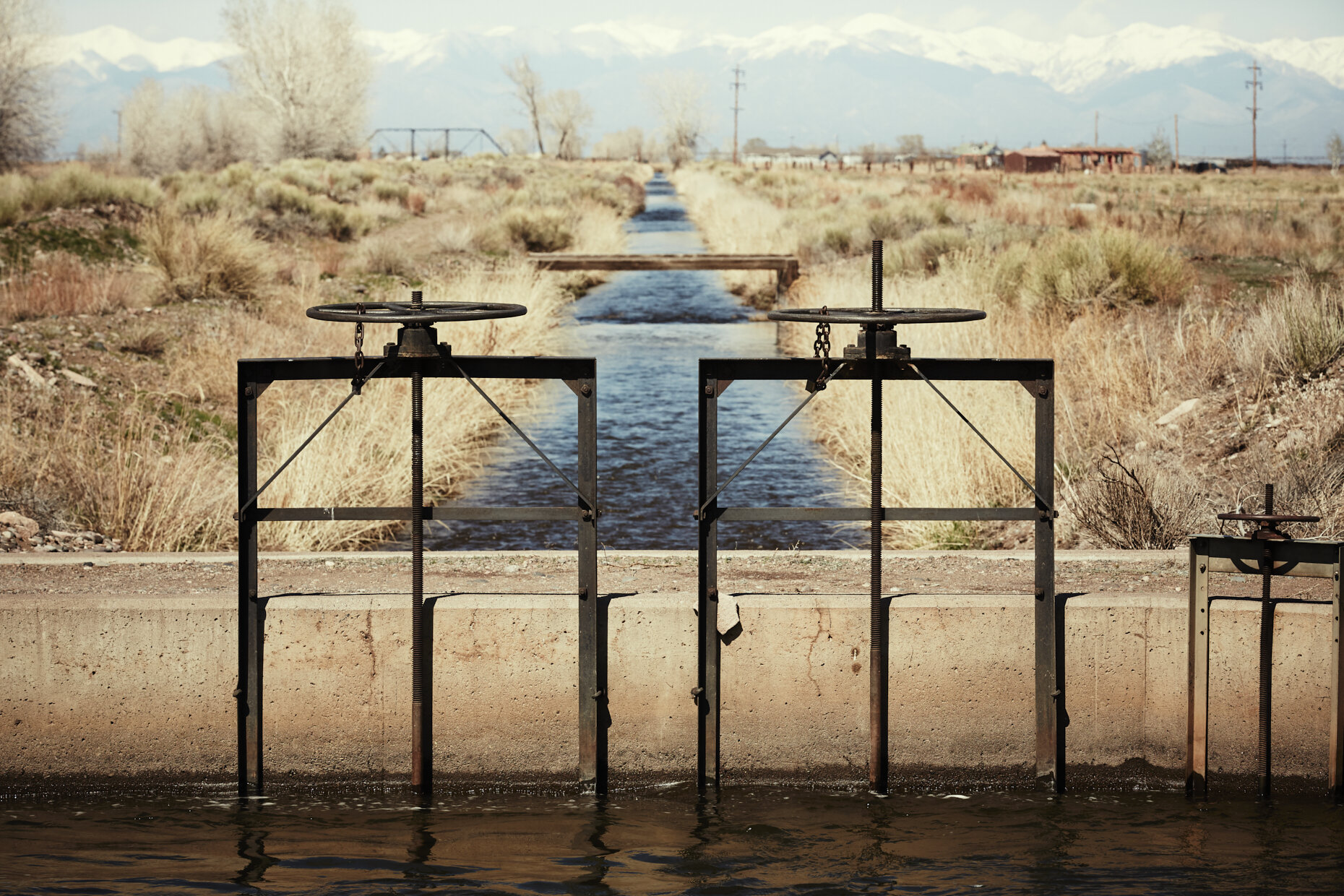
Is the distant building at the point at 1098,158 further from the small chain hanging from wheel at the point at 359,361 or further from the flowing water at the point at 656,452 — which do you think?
the small chain hanging from wheel at the point at 359,361

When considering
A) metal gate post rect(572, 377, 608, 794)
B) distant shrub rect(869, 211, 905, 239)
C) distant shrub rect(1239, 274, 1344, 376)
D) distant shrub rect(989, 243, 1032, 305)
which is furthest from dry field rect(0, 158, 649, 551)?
distant shrub rect(1239, 274, 1344, 376)

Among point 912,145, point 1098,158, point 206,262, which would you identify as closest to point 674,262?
point 206,262

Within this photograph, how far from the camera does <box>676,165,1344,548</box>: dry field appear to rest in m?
8.68

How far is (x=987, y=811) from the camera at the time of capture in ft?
18.0

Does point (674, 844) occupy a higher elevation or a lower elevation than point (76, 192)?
lower

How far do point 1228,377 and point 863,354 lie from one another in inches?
289

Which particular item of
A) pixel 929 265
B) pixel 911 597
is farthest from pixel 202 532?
pixel 929 265

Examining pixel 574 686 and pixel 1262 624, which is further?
pixel 574 686

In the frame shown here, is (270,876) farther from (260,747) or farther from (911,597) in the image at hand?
(911,597)

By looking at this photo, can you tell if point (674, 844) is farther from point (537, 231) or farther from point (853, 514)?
point (537, 231)

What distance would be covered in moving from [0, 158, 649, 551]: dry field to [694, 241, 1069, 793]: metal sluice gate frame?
175cm

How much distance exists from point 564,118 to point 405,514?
13456 centimetres

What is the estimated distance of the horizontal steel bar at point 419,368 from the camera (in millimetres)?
5477

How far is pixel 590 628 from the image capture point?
5.53 meters
